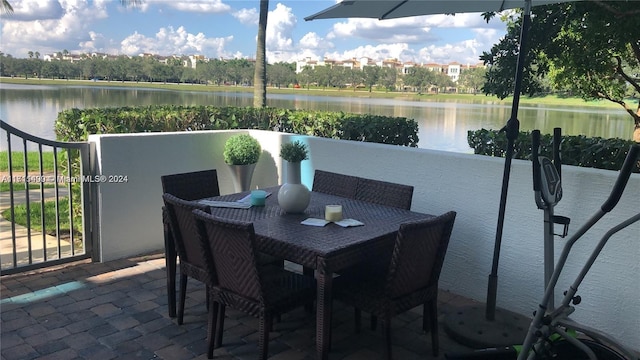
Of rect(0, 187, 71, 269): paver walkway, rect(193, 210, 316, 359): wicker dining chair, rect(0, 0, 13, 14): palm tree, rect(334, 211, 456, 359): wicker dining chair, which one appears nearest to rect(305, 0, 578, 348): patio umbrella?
rect(334, 211, 456, 359): wicker dining chair

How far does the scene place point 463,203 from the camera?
3.54 m

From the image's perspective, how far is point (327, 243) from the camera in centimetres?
235

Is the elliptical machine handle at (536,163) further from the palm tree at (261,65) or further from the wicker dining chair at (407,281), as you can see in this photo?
the palm tree at (261,65)

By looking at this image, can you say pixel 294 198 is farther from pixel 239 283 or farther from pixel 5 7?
pixel 5 7

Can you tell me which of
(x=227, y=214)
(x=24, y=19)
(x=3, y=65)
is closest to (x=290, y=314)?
(x=227, y=214)

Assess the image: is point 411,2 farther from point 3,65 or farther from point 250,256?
point 3,65

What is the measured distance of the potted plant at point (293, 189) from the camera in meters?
2.92

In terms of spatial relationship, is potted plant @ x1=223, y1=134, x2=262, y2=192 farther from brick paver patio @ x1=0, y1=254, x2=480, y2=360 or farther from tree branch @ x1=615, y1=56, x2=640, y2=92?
tree branch @ x1=615, y1=56, x2=640, y2=92

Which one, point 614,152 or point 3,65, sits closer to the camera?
point 614,152

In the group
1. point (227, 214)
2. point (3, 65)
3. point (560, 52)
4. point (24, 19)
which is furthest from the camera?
point (24, 19)

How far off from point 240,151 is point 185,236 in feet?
6.70

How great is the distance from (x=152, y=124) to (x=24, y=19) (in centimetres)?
393

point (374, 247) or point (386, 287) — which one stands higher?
point (374, 247)

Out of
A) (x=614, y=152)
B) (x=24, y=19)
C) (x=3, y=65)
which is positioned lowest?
(x=614, y=152)
